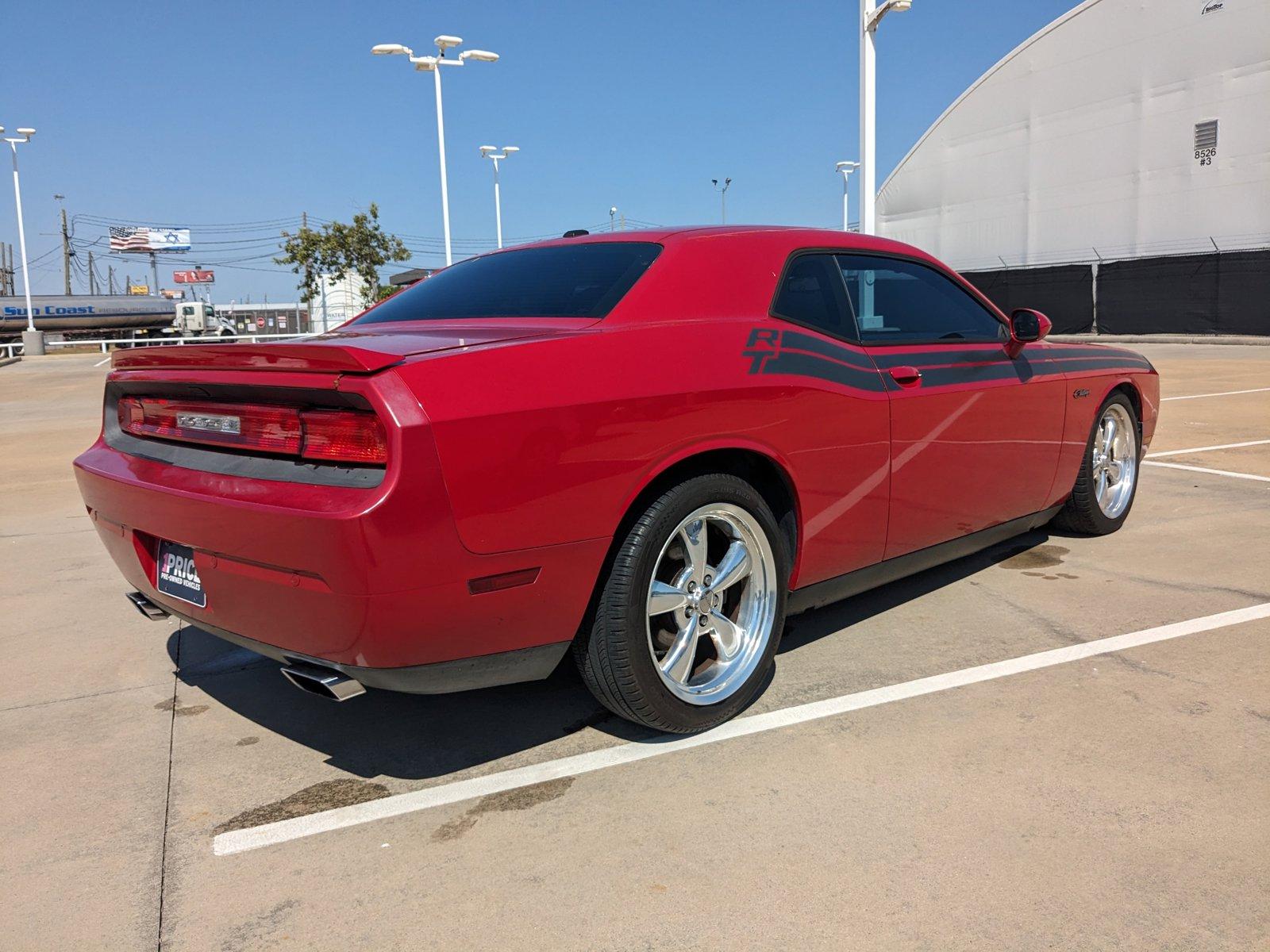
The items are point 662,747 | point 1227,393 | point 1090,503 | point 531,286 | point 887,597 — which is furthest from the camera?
point 1227,393

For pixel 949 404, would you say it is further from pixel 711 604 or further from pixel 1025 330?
pixel 711 604

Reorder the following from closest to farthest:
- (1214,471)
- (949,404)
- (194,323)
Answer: (949,404) < (1214,471) < (194,323)

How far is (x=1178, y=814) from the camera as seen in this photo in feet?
8.01

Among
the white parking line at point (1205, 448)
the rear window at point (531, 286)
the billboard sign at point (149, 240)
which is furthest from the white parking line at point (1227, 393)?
the billboard sign at point (149, 240)

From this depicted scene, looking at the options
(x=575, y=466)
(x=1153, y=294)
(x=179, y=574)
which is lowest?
(x=179, y=574)

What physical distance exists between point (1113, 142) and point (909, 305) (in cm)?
3220

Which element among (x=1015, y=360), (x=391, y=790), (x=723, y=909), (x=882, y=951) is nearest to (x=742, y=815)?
(x=723, y=909)

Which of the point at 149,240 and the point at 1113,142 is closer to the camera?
the point at 1113,142

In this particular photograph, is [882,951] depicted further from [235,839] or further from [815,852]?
[235,839]

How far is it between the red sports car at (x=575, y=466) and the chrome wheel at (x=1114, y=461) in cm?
140

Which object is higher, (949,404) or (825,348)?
(825,348)

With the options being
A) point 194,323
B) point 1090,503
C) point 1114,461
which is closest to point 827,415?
point 1090,503

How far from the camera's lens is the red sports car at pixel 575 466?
7.64 feet

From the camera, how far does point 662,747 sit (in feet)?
9.60
